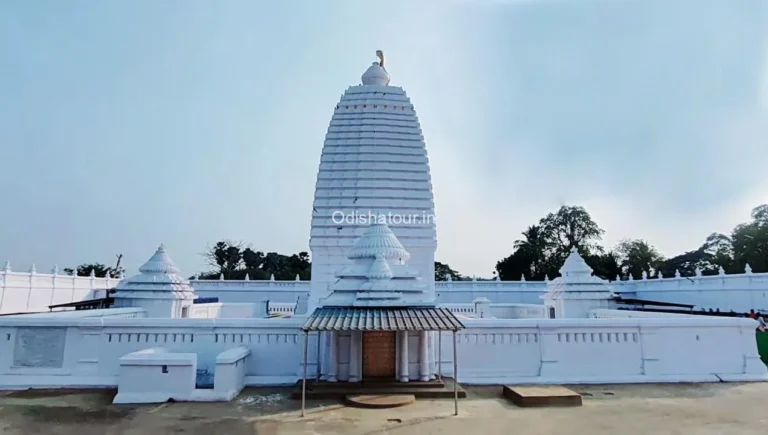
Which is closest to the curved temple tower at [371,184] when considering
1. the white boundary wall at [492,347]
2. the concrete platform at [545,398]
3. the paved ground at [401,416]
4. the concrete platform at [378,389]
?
the white boundary wall at [492,347]

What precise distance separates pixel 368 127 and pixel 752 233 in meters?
36.7

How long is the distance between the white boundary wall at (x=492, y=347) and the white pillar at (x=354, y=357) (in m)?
1.28

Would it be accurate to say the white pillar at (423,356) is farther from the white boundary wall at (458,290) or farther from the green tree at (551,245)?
the green tree at (551,245)

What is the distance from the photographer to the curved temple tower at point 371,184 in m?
16.6

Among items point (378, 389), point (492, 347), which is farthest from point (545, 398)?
point (378, 389)

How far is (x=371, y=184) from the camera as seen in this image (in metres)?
17.3

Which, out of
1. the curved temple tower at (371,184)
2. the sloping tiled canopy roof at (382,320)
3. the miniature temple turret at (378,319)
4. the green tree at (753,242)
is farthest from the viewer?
the green tree at (753,242)

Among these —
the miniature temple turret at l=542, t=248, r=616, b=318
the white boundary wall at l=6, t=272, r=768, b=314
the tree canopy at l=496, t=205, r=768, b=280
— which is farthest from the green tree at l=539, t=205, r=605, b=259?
the miniature temple turret at l=542, t=248, r=616, b=318

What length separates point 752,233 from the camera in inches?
1543

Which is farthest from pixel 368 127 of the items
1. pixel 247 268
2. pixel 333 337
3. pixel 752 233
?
pixel 247 268

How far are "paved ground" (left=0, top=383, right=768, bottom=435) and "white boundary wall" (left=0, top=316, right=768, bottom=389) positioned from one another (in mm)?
1124

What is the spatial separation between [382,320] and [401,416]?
6.71 ft

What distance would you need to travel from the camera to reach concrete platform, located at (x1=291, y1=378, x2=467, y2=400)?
10242mm

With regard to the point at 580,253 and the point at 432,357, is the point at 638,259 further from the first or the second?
the point at 432,357
